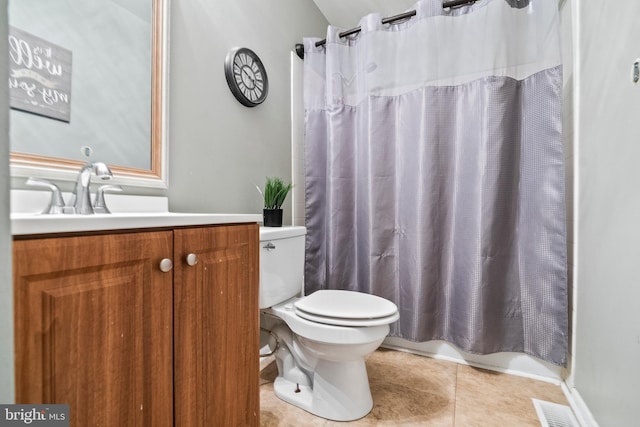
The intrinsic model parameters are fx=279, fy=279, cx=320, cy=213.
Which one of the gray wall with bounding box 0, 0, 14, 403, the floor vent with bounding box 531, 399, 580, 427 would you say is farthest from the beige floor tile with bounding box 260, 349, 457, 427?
the gray wall with bounding box 0, 0, 14, 403

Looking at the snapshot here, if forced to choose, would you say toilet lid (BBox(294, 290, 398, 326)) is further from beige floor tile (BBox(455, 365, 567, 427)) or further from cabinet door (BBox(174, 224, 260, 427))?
beige floor tile (BBox(455, 365, 567, 427))

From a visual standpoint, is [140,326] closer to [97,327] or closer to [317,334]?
[97,327]

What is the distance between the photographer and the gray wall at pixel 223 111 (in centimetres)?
111

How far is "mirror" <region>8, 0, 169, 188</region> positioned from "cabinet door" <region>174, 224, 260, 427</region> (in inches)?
18.2

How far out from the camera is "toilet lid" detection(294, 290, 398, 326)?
1009mm

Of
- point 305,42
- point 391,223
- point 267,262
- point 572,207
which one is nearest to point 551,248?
point 572,207

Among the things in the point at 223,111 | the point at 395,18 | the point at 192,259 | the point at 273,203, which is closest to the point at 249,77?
the point at 223,111

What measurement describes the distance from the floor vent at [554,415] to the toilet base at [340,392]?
2.19ft

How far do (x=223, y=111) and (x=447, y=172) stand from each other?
1.16m

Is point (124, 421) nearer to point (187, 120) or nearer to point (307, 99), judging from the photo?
point (187, 120)

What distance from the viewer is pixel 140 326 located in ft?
1.80

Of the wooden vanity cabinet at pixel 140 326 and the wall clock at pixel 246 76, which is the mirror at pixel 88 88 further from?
the wooden vanity cabinet at pixel 140 326

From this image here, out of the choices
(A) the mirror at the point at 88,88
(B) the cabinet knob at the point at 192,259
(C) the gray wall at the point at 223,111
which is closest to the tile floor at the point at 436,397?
(B) the cabinet knob at the point at 192,259

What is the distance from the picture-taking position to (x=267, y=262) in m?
1.17
